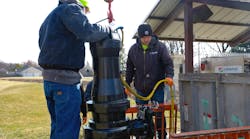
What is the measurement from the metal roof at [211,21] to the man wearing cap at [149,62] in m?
1.91

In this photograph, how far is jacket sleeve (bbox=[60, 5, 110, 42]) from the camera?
247 cm

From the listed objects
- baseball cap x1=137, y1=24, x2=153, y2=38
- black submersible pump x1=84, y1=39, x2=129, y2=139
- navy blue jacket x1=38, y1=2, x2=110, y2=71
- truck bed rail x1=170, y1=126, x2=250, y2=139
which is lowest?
truck bed rail x1=170, y1=126, x2=250, y2=139

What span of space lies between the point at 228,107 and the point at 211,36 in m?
4.98

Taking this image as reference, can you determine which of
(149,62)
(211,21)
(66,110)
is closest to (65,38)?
(66,110)

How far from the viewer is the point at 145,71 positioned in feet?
14.6

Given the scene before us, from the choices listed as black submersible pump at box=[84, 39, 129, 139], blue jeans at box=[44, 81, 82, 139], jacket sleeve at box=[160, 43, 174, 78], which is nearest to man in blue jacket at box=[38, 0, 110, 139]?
blue jeans at box=[44, 81, 82, 139]

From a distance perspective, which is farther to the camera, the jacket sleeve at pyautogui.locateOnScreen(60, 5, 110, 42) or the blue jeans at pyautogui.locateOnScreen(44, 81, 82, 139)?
the blue jeans at pyautogui.locateOnScreen(44, 81, 82, 139)

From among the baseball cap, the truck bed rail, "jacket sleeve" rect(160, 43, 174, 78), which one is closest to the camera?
the truck bed rail

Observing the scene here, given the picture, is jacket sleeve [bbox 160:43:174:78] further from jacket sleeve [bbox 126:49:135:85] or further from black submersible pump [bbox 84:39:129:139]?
black submersible pump [bbox 84:39:129:139]

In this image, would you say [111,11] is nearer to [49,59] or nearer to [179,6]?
[49,59]

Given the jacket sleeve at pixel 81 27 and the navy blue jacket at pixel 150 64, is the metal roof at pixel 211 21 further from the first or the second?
the jacket sleeve at pixel 81 27

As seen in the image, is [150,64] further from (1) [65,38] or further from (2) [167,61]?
(1) [65,38]

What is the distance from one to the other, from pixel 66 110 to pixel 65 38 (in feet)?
1.99

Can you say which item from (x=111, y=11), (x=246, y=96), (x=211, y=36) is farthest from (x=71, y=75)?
(x=211, y=36)
